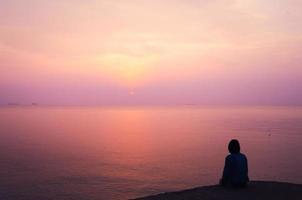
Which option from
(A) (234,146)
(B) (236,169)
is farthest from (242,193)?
(A) (234,146)

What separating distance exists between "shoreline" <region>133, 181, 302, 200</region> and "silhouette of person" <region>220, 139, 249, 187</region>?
1.08ft

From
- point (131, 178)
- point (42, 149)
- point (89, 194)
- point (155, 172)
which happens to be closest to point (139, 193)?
point (89, 194)

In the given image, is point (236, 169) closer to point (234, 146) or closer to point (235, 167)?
point (235, 167)

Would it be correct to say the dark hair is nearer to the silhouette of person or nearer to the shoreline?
the silhouette of person

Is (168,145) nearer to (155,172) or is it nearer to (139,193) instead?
(155,172)

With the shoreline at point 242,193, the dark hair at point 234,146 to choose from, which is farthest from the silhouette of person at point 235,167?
the shoreline at point 242,193

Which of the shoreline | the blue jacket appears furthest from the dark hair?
the shoreline

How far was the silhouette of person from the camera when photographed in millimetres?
14516

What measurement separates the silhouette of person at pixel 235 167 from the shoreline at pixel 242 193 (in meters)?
0.33

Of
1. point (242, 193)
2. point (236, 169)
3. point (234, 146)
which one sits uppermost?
point (234, 146)

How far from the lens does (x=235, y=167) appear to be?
47.9 ft

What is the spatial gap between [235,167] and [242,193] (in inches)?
40.1

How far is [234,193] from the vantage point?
14172mm

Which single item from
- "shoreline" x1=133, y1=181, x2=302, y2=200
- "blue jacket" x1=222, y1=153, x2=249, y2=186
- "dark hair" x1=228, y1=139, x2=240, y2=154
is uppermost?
"dark hair" x1=228, y1=139, x2=240, y2=154
